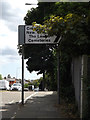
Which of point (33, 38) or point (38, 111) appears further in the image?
point (33, 38)

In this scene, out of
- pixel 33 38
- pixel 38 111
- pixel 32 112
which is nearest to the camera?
pixel 32 112

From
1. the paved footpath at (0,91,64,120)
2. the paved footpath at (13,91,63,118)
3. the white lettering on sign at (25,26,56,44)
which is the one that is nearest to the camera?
the paved footpath at (0,91,64,120)

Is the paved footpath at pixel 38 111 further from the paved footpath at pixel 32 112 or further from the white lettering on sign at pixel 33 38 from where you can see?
the white lettering on sign at pixel 33 38

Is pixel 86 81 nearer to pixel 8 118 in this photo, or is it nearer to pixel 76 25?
pixel 76 25

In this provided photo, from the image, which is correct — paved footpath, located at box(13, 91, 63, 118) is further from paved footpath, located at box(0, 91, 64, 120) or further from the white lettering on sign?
the white lettering on sign

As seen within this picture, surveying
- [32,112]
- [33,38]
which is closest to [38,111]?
[32,112]

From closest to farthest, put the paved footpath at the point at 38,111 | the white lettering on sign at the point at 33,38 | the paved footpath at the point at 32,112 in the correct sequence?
the paved footpath at the point at 32,112 → the paved footpath at the point at 38,111 → the white lettering on sign at the point at 33,38

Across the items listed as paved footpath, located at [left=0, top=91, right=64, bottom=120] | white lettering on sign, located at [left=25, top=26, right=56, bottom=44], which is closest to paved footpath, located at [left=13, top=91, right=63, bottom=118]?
paved footpath, located at [left=0, top=91, right=64, bottom=120]

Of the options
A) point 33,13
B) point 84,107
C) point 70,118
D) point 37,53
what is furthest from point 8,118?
point 37,53

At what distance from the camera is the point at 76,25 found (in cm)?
902

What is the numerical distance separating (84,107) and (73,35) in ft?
8.30

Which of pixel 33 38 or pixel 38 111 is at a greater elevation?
pixel 33 38

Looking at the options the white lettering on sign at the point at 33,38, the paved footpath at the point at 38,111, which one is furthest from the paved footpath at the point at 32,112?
the white lettering on sign at the point at 33,38

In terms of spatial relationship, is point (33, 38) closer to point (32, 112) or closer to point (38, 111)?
point (38, 111)
